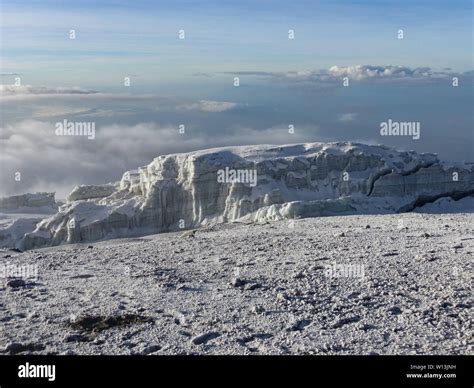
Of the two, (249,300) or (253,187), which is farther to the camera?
(253,187)

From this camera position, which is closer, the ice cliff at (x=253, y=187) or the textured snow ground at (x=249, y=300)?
the textured snow ground at (x=249, y=300)

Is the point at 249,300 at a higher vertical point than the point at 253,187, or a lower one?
lower

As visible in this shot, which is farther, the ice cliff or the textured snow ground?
the ice cliff

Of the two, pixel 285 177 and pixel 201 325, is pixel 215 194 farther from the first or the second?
pixel 201 325
